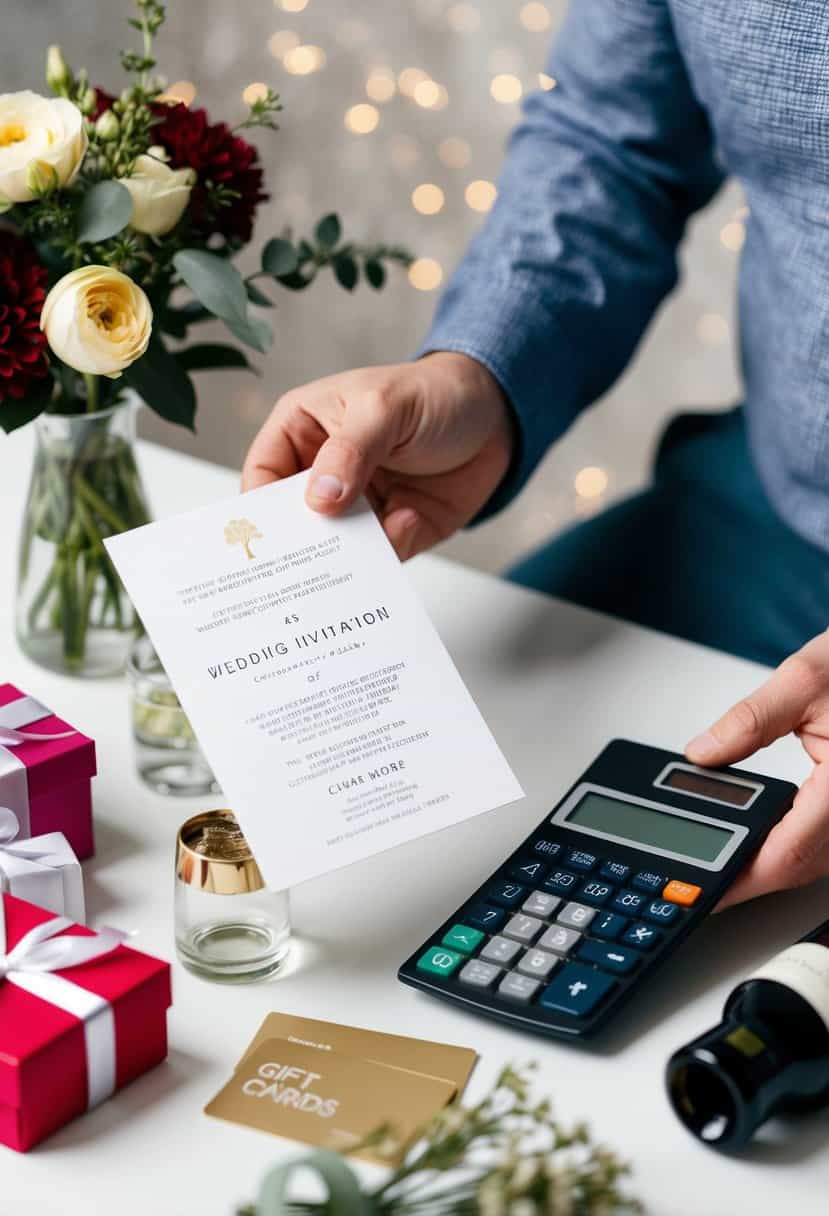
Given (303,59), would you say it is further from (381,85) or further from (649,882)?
(649,882)

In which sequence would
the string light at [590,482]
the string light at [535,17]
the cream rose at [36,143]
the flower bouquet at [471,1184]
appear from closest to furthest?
1. the flower bouquet at [471,1184]
2. the cream rose at [36,143]
3. the string light at [535,17]
4. the string light at [590,482]

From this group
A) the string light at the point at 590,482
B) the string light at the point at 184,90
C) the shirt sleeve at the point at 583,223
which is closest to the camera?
the shirt sleeve at the point at 583,223

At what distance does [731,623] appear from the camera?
121cm

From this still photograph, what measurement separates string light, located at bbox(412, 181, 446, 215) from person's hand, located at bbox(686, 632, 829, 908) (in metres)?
1.54

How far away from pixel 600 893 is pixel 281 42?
5.47 feet

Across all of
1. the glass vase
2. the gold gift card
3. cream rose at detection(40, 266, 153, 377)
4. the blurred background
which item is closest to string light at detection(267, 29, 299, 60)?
the blurred background

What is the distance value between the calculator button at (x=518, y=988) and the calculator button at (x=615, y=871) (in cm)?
8

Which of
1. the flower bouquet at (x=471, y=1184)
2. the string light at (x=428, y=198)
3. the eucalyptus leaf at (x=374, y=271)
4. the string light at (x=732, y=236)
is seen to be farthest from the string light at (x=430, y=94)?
the flower bouquet at (x=471, y=1184)

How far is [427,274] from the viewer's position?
225cm

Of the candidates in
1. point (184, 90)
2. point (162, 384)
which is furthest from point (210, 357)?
point (184, 90)

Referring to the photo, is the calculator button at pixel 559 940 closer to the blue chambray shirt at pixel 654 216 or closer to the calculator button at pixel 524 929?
the calculator button at pixel 524 929

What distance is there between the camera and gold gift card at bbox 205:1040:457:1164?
2.00ft

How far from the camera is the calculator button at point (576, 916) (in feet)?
2.28

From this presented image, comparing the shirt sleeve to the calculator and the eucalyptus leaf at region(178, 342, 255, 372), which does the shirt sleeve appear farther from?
the calculator
